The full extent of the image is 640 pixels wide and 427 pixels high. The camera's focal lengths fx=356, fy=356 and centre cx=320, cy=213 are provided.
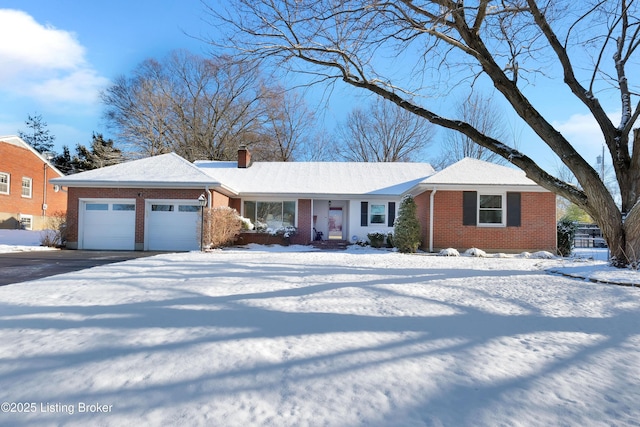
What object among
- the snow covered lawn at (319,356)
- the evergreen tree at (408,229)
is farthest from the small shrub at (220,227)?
the snow covered lawn at (319,356)

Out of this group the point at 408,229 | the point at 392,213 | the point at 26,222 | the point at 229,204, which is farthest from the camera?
the point at 26,222

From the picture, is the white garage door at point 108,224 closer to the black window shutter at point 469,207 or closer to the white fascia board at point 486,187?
the white fascia board at point 486,187

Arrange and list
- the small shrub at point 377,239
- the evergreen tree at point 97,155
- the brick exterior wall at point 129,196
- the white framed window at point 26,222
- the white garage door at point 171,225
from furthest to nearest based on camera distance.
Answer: the evergreen tree at point 97,155
the white framed window at point 26,222
the small shrub at point 377,239
the white garage door at point 171,225
the brick exterior wall at point 129,196

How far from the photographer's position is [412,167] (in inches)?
865

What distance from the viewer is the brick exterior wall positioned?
14.9 metres

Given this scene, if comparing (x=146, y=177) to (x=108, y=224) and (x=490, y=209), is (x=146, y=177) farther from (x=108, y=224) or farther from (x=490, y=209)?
(x=490, y=209)

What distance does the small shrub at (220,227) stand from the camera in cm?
1418

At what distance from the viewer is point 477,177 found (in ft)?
46.6

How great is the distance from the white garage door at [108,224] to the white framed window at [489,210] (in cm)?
1433

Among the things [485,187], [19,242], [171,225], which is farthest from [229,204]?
[485,187]

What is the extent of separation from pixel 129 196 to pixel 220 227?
4041 millimetres

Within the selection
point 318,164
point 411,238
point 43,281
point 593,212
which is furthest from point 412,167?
point 43,281

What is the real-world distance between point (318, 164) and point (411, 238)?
396 inches

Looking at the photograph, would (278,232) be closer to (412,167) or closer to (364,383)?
(412,167)
